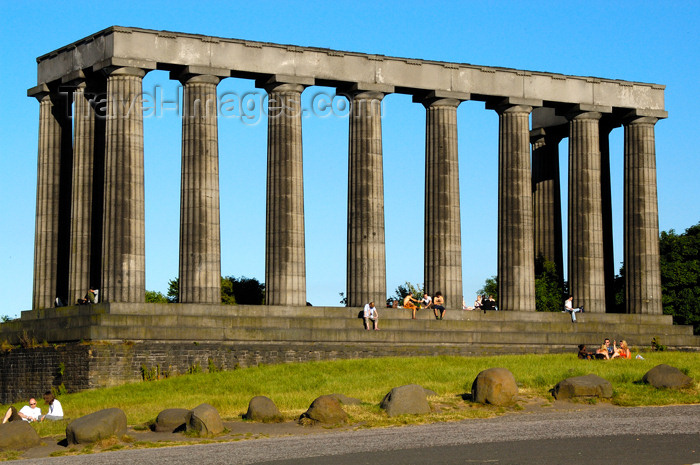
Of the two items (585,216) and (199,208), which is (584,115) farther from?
(199,208)

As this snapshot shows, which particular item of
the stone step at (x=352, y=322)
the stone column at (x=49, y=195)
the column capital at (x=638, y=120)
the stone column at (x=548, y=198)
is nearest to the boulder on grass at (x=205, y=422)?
the stone step at (x=352, y=322)

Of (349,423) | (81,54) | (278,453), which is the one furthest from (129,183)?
(278,453)

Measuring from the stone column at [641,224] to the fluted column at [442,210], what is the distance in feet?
50.4

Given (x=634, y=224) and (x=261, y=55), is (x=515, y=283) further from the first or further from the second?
(x=261, y=55)

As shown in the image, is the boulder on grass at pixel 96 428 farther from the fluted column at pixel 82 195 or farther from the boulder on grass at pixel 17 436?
the fluted column at pixel 82 195

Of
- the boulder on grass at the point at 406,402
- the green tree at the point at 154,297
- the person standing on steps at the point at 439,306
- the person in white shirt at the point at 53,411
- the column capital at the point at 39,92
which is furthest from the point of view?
the green tree at the point at 154,297

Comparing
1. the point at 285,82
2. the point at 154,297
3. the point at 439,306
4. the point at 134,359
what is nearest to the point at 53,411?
the point at 134,359

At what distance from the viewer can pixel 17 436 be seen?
164 ft

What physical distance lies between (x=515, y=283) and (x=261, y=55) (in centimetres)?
2392

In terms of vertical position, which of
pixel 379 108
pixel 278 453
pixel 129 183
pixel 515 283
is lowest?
pixel 278 453

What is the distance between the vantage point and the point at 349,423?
173 ft

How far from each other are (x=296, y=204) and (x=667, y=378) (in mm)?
34135

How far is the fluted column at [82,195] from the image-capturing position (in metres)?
87.0

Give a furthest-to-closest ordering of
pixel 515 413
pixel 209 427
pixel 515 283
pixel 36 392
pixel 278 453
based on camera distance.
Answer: pixel 515 283 < pixel 36 392 < pixel 515 413 < pixel 209 427 < pixel 278 453
